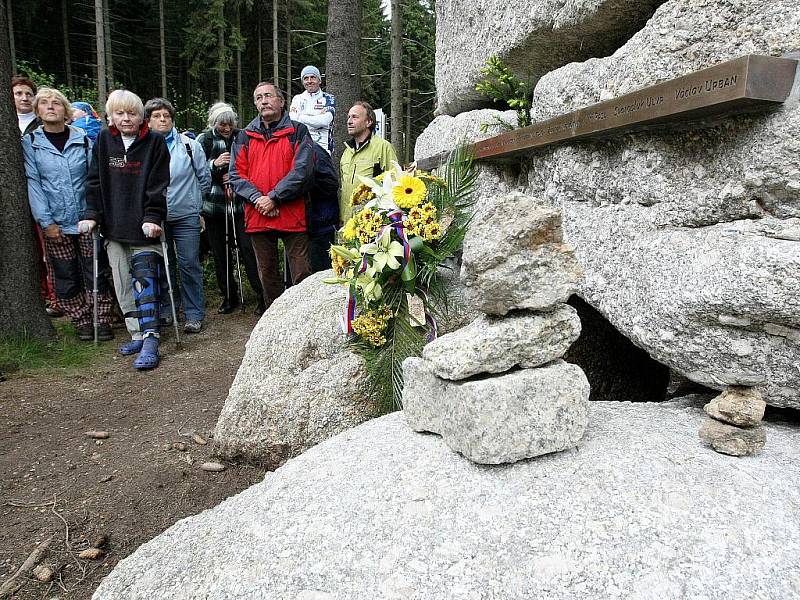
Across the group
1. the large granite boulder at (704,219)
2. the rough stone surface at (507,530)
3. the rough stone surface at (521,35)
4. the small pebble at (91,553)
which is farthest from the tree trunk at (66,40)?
the rough stone surface at (507,530)

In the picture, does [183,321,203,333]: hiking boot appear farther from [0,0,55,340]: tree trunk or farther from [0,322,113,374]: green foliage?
[0,0,55,340]: tree trunk

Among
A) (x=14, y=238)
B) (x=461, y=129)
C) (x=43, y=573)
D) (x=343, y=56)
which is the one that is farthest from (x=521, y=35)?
(x=14, y=238)

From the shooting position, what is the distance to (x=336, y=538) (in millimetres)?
1716

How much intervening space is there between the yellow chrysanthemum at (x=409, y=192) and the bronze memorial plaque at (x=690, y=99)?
68cm

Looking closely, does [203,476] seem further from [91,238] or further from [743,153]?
[91,238]

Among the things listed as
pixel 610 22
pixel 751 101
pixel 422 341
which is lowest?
pixel 422 341

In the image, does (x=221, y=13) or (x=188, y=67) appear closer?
(x=221, y=13)

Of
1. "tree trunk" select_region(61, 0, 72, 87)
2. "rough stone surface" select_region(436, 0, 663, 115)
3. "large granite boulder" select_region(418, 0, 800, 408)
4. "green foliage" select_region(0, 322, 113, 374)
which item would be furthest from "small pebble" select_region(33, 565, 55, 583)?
"tree trunk" select_region(61, 0, 72, 87)

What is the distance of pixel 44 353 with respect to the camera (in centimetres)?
499

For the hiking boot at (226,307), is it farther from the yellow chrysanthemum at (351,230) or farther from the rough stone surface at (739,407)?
the rough stone surface at (739,407)

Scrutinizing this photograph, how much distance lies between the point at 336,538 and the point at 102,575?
1258 mm

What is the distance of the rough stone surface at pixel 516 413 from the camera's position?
1.82m

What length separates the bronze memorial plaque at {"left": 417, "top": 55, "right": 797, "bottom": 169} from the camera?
5.94 ft

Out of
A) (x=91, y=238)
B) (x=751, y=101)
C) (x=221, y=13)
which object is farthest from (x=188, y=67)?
(x=751, y=101)
